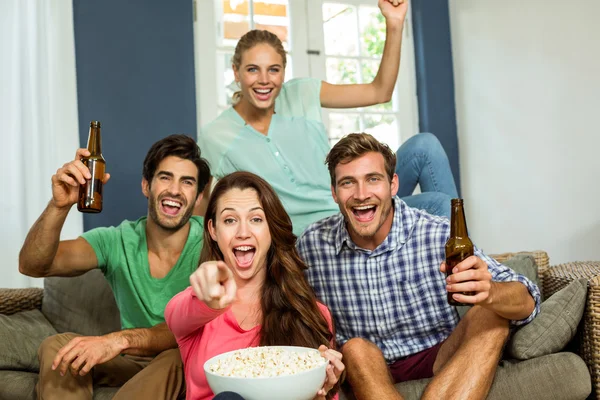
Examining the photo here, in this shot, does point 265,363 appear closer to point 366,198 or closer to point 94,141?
point 366,198

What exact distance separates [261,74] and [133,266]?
3.04 ft

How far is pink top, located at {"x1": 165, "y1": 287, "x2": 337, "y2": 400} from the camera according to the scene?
5.62ft

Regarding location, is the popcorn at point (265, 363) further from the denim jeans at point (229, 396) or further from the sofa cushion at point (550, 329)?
the sofa cushion at point (550, 329)

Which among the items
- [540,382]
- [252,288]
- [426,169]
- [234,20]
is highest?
[234,20]

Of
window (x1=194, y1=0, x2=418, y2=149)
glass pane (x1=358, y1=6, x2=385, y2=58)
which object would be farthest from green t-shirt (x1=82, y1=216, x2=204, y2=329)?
glass pane (x1=358, y1=6, x2=385, y2=58)

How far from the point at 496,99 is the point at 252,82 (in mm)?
2602

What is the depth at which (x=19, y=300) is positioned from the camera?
110 inches

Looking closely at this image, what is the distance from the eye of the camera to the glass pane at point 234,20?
4527 millimetres

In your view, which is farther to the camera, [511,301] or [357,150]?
[357,150]

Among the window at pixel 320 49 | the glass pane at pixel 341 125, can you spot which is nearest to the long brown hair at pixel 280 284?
the window at pixel 320 49

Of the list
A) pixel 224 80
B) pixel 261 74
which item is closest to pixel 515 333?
pixel 261 74

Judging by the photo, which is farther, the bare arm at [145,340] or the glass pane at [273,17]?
the glass pane at [273,17]

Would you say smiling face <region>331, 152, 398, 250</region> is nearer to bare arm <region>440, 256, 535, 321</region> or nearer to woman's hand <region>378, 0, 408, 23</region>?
bare arm <region>440, 256, 535, 321</region>

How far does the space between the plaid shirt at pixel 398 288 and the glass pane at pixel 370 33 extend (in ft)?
9.64
